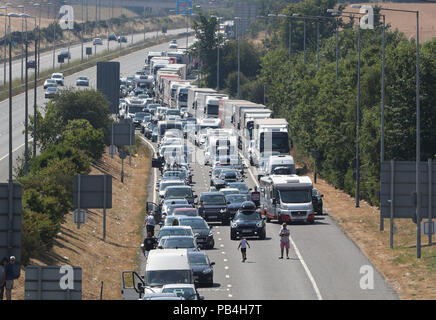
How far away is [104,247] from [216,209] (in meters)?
9.35

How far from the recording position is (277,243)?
45.7m

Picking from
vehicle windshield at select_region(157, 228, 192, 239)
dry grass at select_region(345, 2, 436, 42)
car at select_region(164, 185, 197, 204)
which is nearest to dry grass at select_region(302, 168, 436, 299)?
vehicle windshield at select_region(157, 228, 192, 239)

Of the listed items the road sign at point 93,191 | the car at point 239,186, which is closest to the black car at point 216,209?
the car at point 239,186

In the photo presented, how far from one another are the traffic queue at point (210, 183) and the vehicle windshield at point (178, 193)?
0.05m

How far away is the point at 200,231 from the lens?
4388 cm

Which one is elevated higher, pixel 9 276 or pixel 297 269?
pixel 9 276

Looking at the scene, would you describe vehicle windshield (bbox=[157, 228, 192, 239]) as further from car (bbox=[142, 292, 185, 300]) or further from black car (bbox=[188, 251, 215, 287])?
car (bbox=[142, 292, 185, 300])

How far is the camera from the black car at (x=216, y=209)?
172ft

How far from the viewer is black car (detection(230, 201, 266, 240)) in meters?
46.6

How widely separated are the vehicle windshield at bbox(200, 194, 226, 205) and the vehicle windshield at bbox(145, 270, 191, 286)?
20983 millimetres

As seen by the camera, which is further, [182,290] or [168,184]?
[168,184]

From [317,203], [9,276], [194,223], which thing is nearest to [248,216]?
[194,223]

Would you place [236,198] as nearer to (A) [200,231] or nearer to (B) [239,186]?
(B) [239,186]
